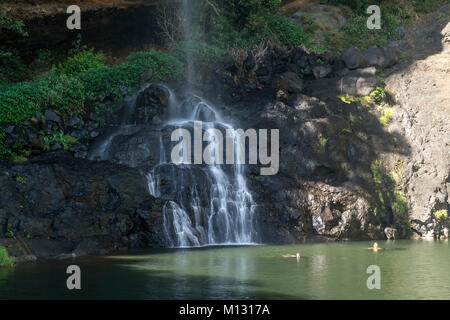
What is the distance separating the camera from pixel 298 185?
18.4 meters

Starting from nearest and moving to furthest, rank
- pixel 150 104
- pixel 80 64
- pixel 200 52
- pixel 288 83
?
pixel 150 104 < pixel 288 83 < pixel 80 64 < pixel 200 52

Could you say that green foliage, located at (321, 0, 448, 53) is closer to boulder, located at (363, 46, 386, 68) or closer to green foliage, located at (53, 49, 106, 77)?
boulder, located at (363, 46, 386, 68)

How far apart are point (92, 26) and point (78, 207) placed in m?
12.9

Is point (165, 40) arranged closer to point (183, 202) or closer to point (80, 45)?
point (80, 45)

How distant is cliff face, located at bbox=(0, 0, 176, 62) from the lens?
75.4ft

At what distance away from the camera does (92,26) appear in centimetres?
2553

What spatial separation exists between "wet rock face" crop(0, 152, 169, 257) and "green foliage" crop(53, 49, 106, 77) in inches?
337

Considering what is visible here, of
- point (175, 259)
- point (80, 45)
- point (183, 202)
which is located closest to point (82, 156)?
point (183, 202)

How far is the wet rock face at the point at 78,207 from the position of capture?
1437 cm

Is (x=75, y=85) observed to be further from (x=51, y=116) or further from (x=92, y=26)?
(x=92, y=26)

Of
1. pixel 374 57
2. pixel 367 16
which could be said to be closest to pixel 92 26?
pixel 374 57

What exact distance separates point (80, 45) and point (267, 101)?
405 inches

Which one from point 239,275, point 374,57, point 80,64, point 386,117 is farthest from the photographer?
point 374,57

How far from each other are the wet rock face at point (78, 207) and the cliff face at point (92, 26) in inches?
361
